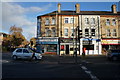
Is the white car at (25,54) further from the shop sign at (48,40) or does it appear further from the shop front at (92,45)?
the shop front at (92,45)

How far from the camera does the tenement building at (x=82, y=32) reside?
3298 centimetres

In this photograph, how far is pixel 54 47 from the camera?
33219 mm

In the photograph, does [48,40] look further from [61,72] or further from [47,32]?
[61,72]

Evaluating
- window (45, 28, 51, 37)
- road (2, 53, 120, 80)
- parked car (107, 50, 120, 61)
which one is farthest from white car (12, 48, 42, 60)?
window (45, 28, 51, 37)

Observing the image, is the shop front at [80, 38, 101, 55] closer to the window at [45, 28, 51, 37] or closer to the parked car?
the window at [45, 28, 51, 37]

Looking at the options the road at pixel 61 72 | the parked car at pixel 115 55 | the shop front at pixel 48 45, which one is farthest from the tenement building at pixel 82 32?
the road at pixel 61 72

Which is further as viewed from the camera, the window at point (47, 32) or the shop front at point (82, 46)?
the window at point (47, 32)

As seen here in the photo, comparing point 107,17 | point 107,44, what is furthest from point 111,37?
point 107,17

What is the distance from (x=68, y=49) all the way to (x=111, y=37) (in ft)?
32.4

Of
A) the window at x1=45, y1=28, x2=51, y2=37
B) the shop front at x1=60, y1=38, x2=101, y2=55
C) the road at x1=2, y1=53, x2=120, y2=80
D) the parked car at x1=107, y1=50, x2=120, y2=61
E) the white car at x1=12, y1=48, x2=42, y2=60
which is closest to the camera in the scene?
the road at x1=2, y1=53, x2=120, y2=80

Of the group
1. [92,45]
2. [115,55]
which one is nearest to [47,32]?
[92,45]

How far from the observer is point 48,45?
33438mm

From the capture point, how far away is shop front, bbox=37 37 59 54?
32969mm

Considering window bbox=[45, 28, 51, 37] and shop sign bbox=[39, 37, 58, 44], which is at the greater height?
window bbox=[45, 28, 51, 37]
